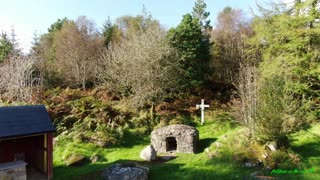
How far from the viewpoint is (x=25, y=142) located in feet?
42.4

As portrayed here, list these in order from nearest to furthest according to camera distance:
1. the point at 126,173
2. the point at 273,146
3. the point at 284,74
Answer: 1. the point at 126,173
2. the point at 273,146
3. the point at 284,74

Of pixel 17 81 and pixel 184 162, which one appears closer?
pixel 184 162

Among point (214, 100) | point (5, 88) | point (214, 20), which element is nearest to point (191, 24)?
point (214, 100)

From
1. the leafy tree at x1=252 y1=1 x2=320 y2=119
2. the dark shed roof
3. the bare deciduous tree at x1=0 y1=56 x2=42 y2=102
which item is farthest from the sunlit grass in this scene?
the bare deciduous tree at x1=0 y1=56 x2=42 y2=102

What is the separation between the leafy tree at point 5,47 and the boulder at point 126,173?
74.6 ft

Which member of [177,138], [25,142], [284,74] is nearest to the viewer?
[25,142]

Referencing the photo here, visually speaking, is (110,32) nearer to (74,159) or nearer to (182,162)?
(74,159)

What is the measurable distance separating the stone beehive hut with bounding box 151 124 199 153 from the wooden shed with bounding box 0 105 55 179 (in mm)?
5442

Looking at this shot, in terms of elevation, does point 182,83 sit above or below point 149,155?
above

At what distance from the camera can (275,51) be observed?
19500mm

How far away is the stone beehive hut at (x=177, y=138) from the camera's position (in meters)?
14.2

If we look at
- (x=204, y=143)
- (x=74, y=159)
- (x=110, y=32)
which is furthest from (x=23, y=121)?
(x=110, y=32)

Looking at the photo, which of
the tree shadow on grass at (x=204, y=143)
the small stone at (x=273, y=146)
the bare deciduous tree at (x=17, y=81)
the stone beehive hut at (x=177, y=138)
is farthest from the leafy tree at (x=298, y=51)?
the bare deciduous tree at (x=17, y=81)

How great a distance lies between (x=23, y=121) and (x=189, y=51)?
1390 centimetres
